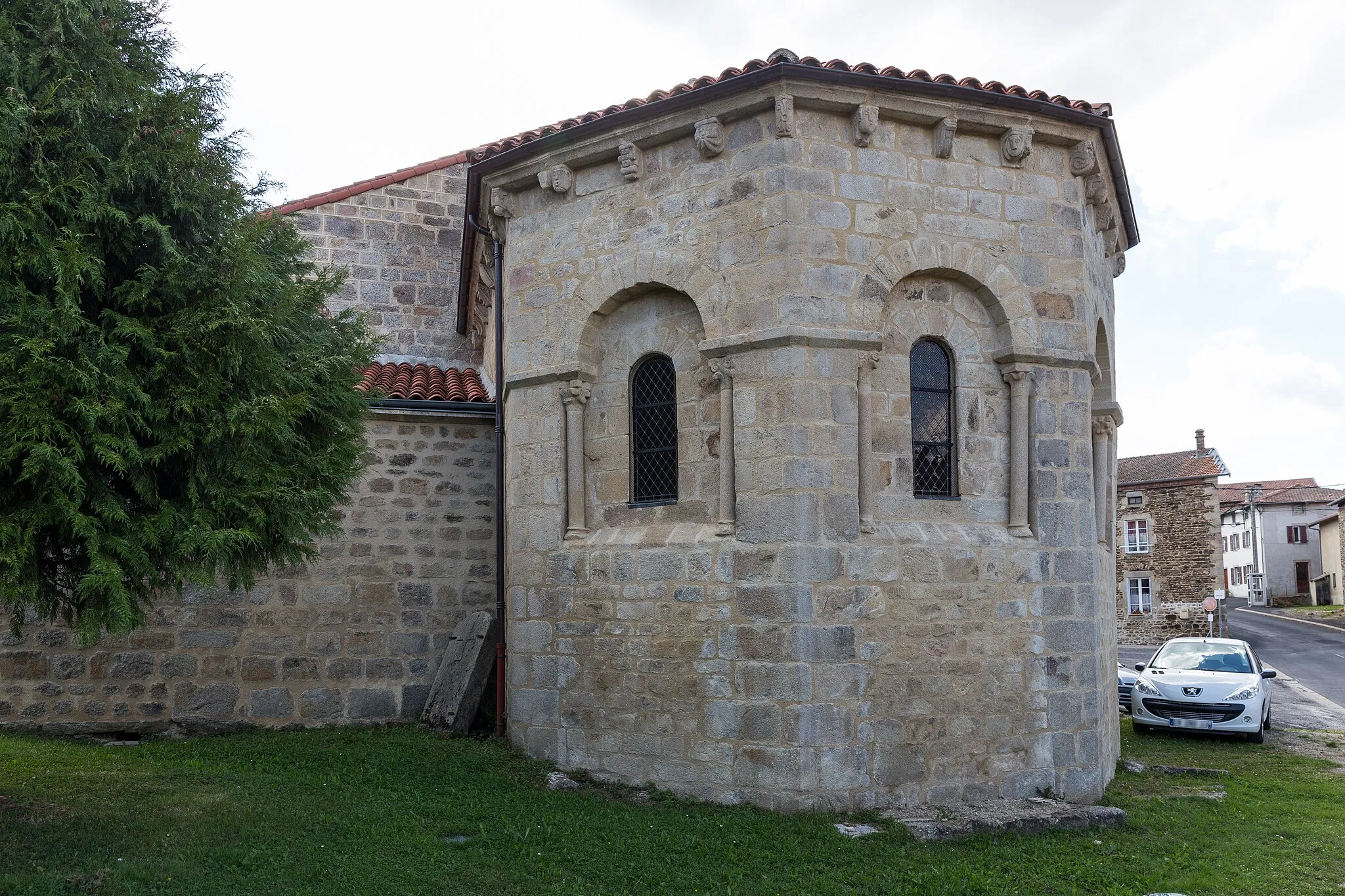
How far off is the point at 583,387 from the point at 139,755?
541 cm

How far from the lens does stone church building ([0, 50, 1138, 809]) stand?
25.5ft

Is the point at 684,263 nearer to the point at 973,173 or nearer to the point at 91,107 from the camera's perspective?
the point at 973,173

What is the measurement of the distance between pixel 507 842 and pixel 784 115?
5879mm

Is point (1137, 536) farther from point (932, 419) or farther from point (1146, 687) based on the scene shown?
point (932, 419)

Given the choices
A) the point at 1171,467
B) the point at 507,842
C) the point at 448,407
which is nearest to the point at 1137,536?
the point at 1171,467

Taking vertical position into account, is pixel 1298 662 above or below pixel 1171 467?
below

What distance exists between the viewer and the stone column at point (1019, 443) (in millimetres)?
8453

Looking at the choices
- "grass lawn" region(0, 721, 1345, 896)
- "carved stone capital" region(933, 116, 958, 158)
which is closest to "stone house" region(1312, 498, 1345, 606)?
"grass lawn" region(0, 721, 1345, 896)

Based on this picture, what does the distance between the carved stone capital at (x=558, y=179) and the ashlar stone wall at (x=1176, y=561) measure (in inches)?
Result: 1199

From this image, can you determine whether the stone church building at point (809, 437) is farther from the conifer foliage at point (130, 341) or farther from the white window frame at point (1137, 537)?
the white window frame at point (1137, 537)

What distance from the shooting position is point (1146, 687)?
13.4 metres

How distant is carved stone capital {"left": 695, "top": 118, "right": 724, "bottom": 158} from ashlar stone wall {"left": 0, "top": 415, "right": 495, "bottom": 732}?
4.81m

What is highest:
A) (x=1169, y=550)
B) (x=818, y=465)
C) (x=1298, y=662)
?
(x=818, y=465)

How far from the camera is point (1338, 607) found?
4556 cm
